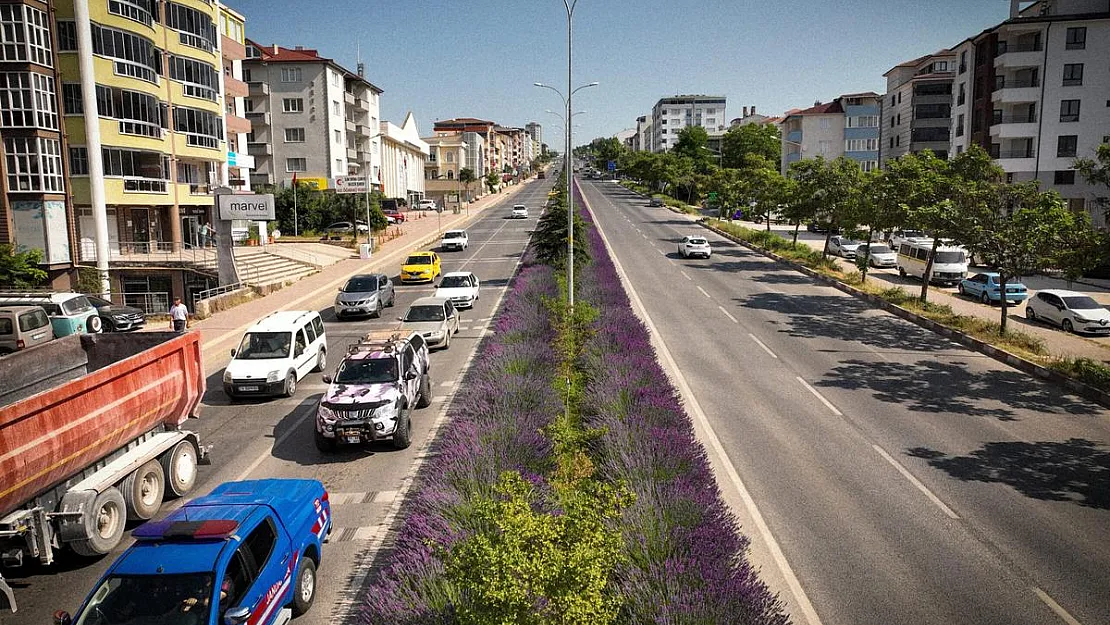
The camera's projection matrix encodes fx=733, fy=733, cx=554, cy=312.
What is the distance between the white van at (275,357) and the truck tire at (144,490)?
6.07 meters

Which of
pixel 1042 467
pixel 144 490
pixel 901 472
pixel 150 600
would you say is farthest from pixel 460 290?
pixel 150 600

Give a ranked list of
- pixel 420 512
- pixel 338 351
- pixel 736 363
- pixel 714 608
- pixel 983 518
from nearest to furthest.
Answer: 1. pixel 714 608
2. pixel 420 512
3. pixel 983 518
4. pixel 736 363
5. pixel 338 351

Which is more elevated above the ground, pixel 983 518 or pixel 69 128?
pixel 69 128

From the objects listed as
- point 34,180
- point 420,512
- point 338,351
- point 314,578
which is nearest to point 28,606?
point 314,578

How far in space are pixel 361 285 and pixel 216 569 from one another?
77.2ft

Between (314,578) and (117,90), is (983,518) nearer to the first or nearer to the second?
(314,578)

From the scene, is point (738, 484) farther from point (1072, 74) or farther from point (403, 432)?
point (1072, 74)

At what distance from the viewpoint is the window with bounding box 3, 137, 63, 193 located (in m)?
31.2

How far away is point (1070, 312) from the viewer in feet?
86.6

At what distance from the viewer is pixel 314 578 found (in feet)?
29.3

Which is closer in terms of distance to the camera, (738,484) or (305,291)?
(738,484)

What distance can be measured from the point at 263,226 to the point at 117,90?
16330mm

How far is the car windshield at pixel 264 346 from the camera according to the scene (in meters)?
18.3

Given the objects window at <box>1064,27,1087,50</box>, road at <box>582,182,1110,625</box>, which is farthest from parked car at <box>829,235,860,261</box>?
window at <box>1064,27,1087,50</box>
